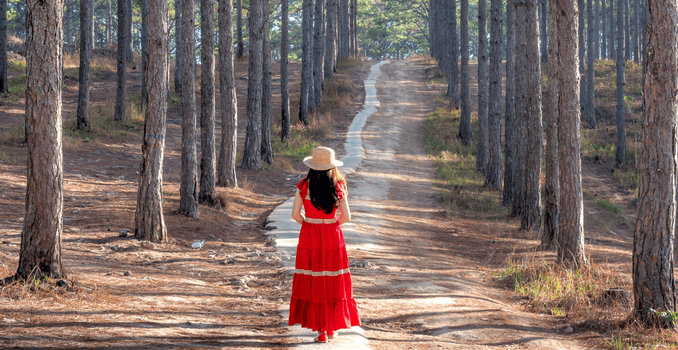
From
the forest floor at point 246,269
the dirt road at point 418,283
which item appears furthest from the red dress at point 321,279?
the dirt road at point 418,283

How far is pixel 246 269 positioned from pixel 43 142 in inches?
135

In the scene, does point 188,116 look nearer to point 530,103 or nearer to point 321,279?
point 321,279

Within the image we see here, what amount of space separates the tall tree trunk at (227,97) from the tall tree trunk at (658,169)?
10032mm

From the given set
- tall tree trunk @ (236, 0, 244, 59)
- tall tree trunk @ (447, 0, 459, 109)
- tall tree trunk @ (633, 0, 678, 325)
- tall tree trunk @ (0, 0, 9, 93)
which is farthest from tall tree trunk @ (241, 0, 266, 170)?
A: tall tree trunk @ (236, 0, 244, 59)

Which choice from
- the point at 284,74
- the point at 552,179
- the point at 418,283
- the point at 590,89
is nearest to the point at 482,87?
the point at 284,74

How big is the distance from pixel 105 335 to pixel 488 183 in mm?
14952

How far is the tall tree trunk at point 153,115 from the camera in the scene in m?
8.41

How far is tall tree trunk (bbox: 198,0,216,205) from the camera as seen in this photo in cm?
1191

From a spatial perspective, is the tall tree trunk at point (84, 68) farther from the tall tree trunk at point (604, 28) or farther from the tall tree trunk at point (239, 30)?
the tall tree trunk at point (604, 28)

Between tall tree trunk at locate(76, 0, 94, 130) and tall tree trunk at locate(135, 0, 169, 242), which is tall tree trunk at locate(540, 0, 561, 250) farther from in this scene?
tall tree trunk at locate(76, 0, 94, 130)

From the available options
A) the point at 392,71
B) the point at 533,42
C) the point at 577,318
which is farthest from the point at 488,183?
the point at 392,71

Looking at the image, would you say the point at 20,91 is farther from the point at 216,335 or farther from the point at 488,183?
the point at 216,335

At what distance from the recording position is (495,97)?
53.9ft

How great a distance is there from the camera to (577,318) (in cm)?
624
